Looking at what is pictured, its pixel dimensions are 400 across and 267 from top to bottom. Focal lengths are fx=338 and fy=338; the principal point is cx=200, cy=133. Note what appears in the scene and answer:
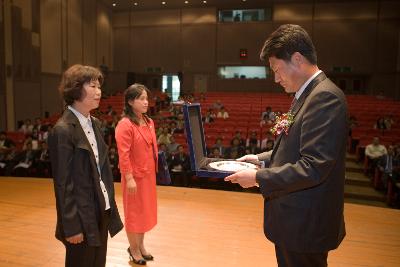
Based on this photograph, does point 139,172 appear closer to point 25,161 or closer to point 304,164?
point 304,164

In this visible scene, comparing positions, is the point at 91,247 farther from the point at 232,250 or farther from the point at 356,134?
the point at 356,134

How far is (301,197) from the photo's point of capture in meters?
1.36

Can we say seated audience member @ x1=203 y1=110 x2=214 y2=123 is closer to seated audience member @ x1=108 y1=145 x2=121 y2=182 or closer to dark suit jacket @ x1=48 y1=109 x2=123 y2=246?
seated audience member @ x1=108 y1=145 x2=121 y2=182

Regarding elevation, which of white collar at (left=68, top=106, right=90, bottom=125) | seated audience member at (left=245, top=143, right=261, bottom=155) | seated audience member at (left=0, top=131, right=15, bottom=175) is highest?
white collar at (left=68, top=106, right=90, bottom=125)

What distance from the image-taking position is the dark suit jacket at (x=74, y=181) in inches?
65.9

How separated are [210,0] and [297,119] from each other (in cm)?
1537

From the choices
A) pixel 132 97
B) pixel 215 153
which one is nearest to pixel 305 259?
pixel 132 97

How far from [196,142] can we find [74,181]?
67 cm

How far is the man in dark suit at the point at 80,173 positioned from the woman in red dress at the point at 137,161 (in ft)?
2.31

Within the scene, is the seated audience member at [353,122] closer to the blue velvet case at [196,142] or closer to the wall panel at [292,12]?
the blue velvet case at [196,142]

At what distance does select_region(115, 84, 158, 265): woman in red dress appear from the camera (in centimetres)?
262

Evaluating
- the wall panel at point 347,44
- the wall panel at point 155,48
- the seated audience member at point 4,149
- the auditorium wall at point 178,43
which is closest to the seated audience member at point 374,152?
the seated audience member at point 4,149

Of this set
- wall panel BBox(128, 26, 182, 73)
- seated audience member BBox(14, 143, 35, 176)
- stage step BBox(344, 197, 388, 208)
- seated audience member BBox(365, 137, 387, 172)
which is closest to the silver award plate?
stage step BBox(344, 197, 388, 208)

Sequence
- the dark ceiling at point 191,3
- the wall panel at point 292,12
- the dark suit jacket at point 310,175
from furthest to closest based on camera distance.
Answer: the dark ceiling at point 191,3 → the wall panel at point 292,12 → the dark suit jacket at point 310,175
